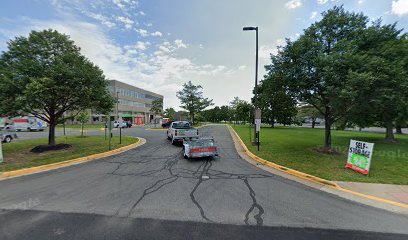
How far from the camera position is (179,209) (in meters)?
4.31

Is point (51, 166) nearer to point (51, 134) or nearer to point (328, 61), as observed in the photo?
point (51, 134)

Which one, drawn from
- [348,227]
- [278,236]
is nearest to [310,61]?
[348,227]

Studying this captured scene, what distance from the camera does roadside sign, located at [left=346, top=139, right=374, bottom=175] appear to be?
22.4 ft

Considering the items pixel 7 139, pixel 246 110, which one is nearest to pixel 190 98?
pixel 246 110

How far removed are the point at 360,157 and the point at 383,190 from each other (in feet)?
6.57

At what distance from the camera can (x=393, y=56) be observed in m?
8.83

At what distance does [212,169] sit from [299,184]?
3247mm

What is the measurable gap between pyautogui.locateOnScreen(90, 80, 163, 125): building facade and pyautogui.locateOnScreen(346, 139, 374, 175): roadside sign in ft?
163

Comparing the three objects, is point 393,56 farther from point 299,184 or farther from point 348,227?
point 348,227

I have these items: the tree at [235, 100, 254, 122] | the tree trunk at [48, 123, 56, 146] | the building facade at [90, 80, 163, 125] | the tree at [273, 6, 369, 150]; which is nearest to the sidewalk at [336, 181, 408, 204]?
the tree at [273, 6, 369, 150]

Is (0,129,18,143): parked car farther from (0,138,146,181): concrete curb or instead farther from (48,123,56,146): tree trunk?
(0,138,146,181): concrete curb

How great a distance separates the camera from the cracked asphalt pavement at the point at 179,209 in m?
3.43

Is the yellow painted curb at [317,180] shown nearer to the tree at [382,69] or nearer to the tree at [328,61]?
the tree at [328,61]

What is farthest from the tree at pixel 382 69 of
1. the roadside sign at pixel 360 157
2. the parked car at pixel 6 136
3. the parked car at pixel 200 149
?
the parked car at pixel 6 136
